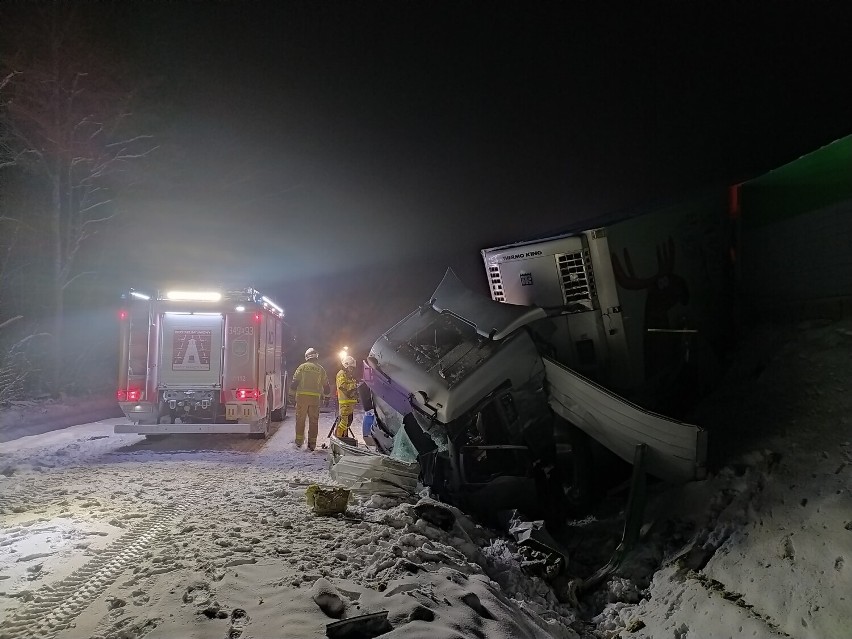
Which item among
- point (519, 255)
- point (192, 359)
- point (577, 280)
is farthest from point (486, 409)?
point (192, 359)

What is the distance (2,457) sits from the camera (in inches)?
299

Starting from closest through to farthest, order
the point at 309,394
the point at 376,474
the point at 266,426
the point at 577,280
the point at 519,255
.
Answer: the point at 376,474, the point at 577,280, the point at 519,255, the point at 309,394, the point at 266,426

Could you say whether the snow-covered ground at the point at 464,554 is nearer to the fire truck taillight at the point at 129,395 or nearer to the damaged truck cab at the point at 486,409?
the damaged truck cab at the point at 486,409

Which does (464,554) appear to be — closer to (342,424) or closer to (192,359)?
(342,424)

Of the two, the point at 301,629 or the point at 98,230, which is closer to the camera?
the point at 301,629

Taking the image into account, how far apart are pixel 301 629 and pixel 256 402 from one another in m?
7.36

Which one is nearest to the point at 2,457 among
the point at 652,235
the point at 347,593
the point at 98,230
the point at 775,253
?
the point at 347,593

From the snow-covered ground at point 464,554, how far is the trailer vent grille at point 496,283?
2.84 meters

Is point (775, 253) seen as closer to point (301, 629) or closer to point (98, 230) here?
point (301, 629)

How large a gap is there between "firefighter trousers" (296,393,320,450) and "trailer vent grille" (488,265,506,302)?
4024 mm

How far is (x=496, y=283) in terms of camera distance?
24.2 ft

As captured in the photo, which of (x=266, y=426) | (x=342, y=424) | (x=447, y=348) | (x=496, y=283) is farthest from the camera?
(x=266, y=426)

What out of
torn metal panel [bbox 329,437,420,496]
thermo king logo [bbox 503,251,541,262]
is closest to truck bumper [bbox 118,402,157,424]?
torn metal panel [bbox 329,437,420,496]

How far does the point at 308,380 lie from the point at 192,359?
6.87 ft
